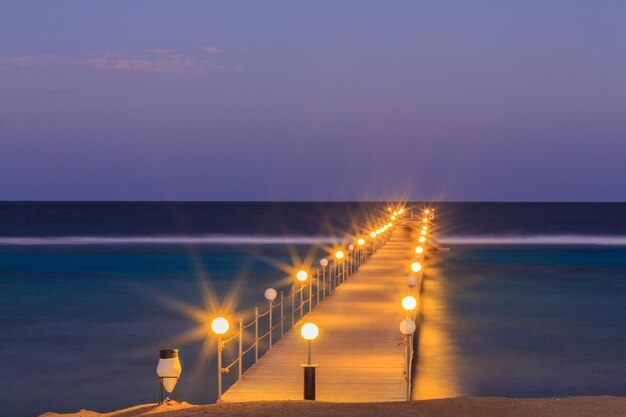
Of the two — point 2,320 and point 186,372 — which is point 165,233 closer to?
point 2,320

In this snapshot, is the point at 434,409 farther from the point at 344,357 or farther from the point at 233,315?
the point at 233,315

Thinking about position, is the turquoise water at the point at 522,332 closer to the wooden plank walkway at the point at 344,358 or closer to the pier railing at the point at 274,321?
the wooden plank walkway at the point at 344,358

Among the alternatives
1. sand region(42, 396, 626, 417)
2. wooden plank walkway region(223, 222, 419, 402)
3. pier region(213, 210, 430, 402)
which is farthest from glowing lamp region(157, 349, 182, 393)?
wooden plank walkway region(223, 222, 419, 402)

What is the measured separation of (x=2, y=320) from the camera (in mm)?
21031

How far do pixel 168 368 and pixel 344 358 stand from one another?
4.11 meters

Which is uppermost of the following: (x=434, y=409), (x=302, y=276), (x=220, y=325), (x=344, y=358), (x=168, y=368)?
(x=302, y=276)

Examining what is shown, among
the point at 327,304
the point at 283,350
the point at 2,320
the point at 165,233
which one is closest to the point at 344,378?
the point at 283,350

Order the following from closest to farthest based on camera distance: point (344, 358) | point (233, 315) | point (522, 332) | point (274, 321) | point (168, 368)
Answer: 1. point (168, 368)
2. point (344, 358)
3. point (522, 332)
4. point (274, 321)
5. point (233, 315)

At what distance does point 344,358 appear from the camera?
11.8 metres

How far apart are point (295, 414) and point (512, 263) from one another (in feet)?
110

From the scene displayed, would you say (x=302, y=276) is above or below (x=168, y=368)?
Result: above

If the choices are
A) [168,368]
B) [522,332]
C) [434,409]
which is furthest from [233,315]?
[434,409]

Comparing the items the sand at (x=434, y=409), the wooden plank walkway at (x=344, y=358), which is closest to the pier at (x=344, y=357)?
the wooden plank walkway at (x=344, y=358)

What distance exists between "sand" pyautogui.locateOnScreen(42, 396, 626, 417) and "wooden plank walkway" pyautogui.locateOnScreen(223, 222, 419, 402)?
188 centimetres
